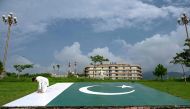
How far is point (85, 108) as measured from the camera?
1287 cm

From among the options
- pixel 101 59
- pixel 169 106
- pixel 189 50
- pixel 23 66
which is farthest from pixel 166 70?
pixel 169 106

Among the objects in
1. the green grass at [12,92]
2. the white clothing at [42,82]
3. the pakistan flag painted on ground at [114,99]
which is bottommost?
the pakistan flag painted on ground at [114,99]

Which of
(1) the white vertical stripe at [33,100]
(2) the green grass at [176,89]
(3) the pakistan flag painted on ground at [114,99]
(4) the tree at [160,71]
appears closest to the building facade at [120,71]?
(4) the tree at [160,71]

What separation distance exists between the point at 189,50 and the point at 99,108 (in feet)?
167

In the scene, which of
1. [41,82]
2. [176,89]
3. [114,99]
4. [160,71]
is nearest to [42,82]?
[41,82]

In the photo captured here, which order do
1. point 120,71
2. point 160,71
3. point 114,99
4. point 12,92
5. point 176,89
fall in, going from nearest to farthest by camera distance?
point 114,99
point 12,92
point 176,89
point 160,71
point 120,71

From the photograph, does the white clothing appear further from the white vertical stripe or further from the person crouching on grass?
the white vertical stripe

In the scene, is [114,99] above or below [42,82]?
below

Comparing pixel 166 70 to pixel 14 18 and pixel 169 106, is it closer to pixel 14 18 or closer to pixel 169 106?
pixel 14 18

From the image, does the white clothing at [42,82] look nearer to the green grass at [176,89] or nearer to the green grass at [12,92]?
the green grass at [12,92]

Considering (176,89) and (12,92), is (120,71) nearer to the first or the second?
(176,89)

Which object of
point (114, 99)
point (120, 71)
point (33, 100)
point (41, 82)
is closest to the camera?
point (33, 100)

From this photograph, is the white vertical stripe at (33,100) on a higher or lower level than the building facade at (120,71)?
lower

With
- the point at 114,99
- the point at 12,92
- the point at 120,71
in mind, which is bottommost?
the point at 114,99
